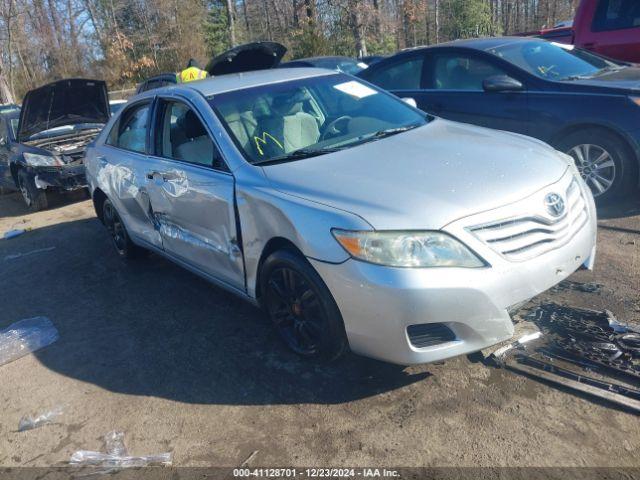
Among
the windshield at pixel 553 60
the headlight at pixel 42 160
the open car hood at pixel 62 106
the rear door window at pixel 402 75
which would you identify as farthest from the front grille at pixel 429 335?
the open car hood at pixel 62 106

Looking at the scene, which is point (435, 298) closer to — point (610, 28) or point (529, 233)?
point (529, 233)

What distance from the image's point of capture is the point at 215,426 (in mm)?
3059

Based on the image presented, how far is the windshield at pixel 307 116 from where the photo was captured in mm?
3754

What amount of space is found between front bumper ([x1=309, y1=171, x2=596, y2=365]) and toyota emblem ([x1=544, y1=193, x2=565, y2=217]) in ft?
0.76

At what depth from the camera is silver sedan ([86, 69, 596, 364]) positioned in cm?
276

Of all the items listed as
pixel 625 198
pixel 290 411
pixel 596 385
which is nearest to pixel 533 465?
pixel 596 385

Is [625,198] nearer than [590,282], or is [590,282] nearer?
[590,282]

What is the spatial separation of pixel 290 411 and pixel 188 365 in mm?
910

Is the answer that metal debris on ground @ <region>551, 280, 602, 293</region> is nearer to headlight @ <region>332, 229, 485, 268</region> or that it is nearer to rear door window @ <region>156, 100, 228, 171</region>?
headlight @ <region>332, 229, 485, 268</region>

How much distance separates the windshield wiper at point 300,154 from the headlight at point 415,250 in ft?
3.30

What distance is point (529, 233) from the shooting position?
2912 mm

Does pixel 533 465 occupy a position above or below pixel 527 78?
below

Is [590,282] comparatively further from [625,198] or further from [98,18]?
[98,18]

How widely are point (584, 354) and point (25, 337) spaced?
3.83 m
